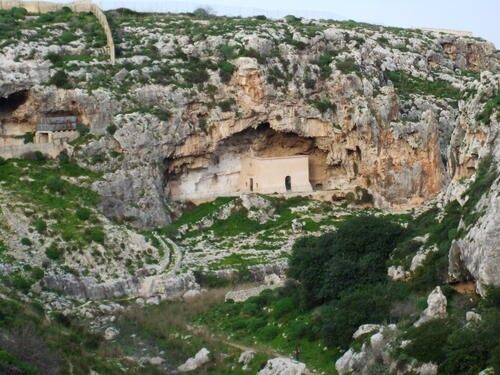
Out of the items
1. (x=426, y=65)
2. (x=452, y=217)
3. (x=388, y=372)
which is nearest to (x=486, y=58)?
(x=426, y=65)

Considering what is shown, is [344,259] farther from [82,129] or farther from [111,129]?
[82,129]

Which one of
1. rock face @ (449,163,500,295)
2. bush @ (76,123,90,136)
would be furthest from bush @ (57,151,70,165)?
rock face @ (449,163,500,295)

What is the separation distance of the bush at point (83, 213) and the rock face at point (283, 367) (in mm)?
20478

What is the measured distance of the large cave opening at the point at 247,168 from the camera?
66875mm

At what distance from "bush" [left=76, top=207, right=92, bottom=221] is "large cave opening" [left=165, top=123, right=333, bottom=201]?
32.2ft

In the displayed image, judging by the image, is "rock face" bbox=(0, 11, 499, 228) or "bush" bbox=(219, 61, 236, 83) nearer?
"rock face" bbox=(0, 11, 499, 228)

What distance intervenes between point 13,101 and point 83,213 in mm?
11447

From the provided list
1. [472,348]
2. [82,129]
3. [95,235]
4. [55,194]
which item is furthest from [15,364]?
[82,129]

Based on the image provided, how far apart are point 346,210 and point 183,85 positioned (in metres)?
12.8

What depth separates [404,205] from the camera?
6819cm

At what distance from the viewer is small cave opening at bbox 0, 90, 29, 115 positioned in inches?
2501

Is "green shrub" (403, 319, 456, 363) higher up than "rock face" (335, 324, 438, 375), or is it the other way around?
"green shrub" (403, 319, 456, 363)

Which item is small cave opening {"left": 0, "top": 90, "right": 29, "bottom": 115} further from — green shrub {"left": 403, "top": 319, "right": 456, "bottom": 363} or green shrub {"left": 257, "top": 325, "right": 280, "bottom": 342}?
green shrub {"left": 403, "top": 319, "right": 456, "bottom": 363}

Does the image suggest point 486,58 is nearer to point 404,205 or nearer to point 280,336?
point 404,205
